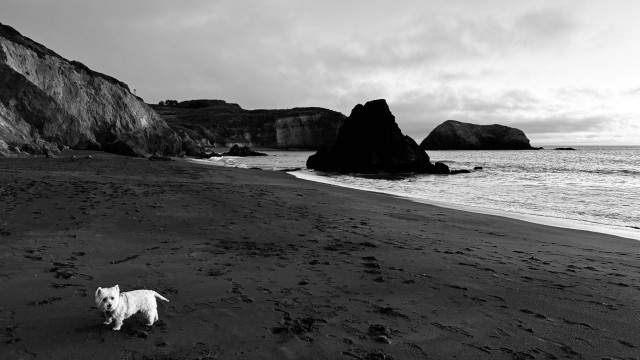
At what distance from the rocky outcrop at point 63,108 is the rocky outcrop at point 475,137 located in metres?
116

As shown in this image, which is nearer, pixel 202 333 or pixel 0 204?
pixel 202 333

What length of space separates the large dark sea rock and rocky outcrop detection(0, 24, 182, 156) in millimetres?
21757

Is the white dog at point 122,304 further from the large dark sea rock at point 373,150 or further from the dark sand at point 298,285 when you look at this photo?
the large dark sea rock at point 373,150

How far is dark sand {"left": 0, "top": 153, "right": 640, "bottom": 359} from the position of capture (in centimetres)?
421

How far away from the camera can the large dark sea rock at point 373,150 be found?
42.6 metres

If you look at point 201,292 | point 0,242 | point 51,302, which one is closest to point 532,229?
point 201,292

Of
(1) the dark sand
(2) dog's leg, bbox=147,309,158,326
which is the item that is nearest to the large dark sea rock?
(1) the dark sand

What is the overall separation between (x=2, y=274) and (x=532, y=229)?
43.0 feet

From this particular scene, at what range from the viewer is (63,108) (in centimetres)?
4400

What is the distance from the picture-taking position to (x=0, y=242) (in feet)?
22.5

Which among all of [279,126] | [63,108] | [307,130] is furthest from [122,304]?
[307,130]

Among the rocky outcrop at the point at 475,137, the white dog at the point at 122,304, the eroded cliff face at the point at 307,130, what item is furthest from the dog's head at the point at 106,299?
the rocky outcrop at the point at 475,137

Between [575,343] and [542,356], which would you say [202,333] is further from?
[575,343]

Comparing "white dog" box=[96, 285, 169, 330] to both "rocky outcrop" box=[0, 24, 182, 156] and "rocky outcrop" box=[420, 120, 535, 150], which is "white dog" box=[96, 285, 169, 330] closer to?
"rocky outcrop" box=[0, 24, 182, 156]
